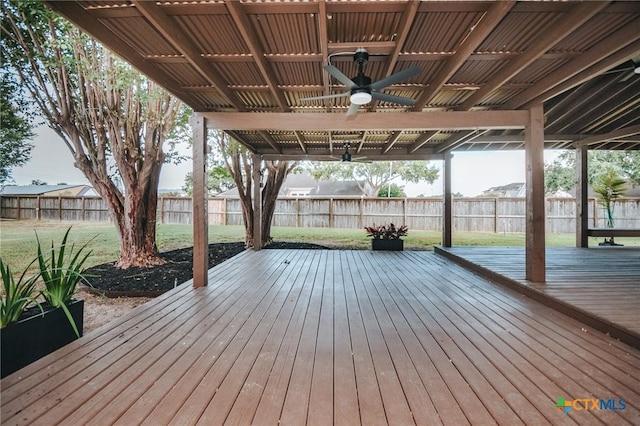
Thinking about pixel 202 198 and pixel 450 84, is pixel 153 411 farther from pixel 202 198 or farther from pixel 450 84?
pixel 450 84

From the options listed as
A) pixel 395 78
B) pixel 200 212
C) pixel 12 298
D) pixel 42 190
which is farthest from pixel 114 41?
pixel 42 190

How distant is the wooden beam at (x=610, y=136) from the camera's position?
5.27 m

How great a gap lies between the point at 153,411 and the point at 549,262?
578 centimetres

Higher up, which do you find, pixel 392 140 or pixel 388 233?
pixel 392 140

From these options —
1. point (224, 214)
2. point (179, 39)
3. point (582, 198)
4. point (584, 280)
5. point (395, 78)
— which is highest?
point (179, 39)

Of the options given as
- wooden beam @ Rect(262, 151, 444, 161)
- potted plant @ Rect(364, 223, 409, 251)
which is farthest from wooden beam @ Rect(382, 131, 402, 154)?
potted plant @ Rect(364, 223, 409, 251)

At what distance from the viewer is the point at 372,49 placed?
284 cm

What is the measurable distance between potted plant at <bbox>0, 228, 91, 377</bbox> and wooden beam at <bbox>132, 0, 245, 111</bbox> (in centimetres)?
193

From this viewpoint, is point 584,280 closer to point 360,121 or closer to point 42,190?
point 360,121

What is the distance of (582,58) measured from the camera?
2.90m

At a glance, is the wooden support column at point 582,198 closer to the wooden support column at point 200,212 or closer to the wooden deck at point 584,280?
the wooden deck at point 584,280

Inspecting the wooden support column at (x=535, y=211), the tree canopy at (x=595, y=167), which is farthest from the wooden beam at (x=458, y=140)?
the tree canopy at (x=595, y=167)

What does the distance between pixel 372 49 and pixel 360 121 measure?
1.23 meters

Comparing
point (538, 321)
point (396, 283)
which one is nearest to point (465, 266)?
point (396, 283)
